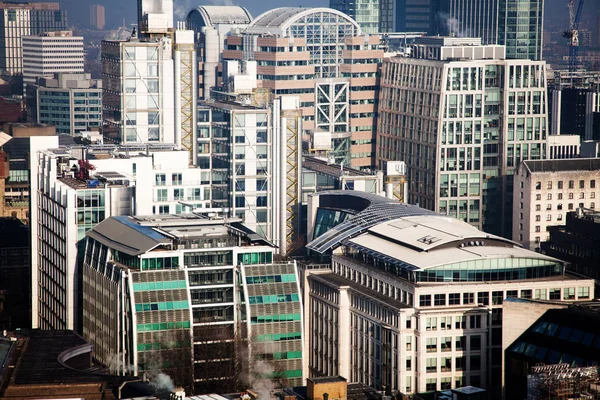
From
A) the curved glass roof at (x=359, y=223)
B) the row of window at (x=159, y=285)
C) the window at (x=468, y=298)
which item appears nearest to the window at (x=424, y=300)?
the window at (x=468, y=298)

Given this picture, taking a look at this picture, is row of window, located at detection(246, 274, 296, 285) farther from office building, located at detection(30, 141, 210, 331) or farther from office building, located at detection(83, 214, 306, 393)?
office building, located at detection(30, 141, 210, 331)

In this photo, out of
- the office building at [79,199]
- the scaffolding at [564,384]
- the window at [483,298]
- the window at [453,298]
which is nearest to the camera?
the scaffolding at [564,384]

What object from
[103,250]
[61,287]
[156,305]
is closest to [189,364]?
[156,305]

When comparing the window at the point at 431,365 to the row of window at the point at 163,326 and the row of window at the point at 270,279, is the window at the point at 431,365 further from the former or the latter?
the row of window at the point at 163,326

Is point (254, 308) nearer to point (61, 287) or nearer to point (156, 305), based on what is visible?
point (156, 305)

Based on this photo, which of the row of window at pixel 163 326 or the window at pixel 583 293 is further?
the window at pixel 583 293

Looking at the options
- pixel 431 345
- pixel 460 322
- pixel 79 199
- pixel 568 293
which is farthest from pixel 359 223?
pixel 79 199
